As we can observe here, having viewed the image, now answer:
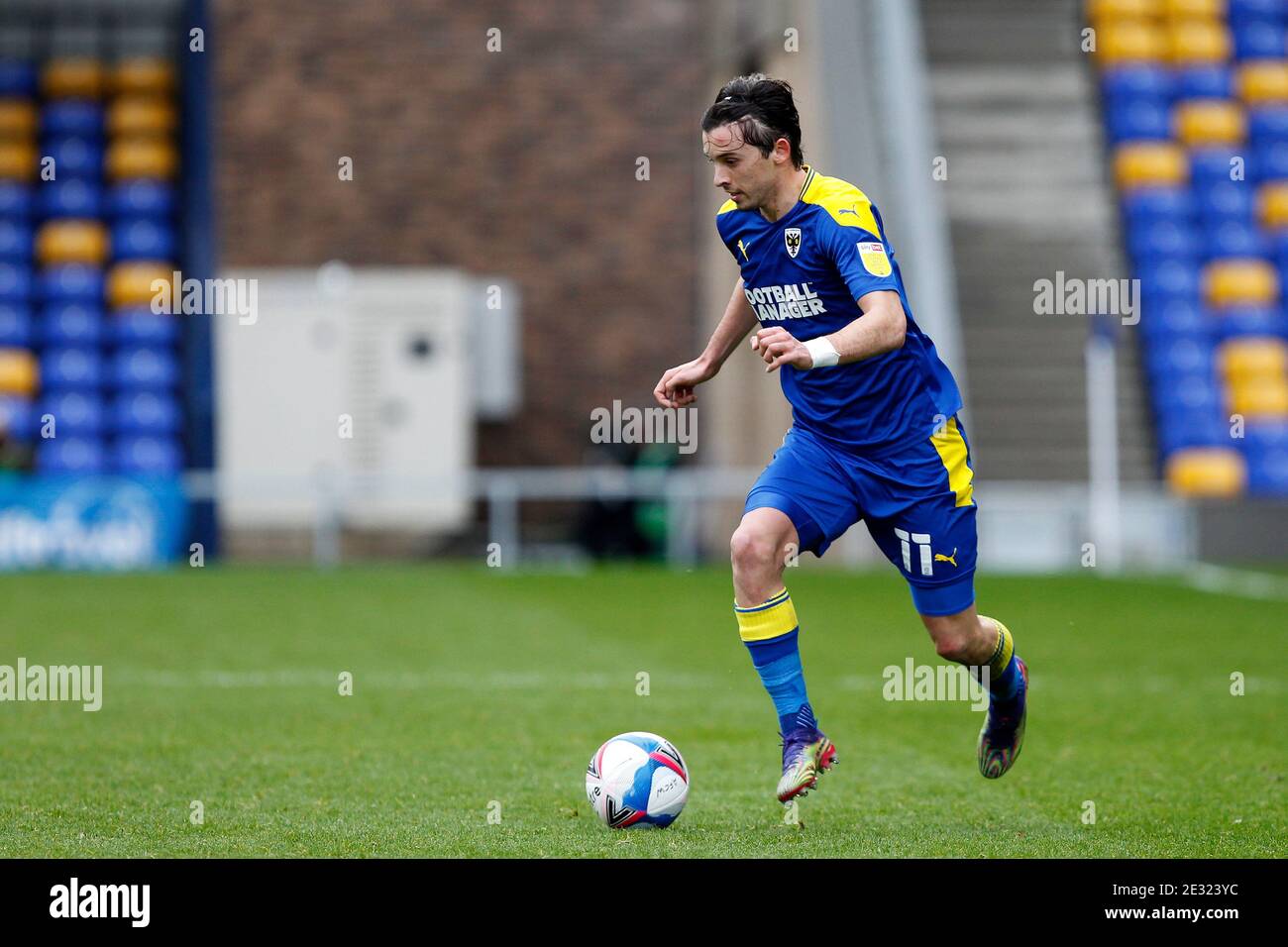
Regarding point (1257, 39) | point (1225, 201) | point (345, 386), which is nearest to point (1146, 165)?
point (1225, 201)

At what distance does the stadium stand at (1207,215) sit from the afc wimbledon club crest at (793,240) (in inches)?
539

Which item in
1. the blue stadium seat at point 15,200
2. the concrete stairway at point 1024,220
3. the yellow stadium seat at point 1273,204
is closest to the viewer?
the concrete stairway at point 1024,220

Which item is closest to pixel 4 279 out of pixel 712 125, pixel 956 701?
pixel 956 701

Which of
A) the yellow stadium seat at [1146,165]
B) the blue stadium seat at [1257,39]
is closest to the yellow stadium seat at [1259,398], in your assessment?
the yellow stadium seat at [1146,165]

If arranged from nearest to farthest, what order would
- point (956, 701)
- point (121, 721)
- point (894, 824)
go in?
point (894, 824) → point (121, 721) → point (956, 701)

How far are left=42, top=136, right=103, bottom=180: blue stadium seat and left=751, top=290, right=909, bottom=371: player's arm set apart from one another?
19.1 m

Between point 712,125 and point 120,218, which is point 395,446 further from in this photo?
point 712,125

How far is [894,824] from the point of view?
545 cm

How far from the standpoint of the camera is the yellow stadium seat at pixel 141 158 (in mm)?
22719

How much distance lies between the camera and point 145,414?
20.9m

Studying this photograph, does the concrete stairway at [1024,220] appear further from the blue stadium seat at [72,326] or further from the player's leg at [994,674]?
the player's leg at [994,674]

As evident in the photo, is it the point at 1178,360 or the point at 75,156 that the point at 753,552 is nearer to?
the point at 1178,360

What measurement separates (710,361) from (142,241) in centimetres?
1760

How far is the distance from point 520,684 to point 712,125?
14.1ft
